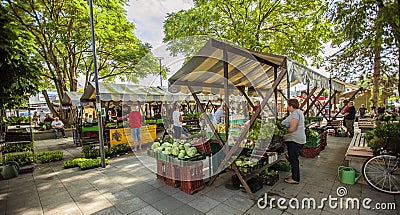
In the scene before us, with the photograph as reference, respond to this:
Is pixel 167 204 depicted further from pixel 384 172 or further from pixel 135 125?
pixel 135 125

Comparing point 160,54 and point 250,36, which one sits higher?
point 250,36

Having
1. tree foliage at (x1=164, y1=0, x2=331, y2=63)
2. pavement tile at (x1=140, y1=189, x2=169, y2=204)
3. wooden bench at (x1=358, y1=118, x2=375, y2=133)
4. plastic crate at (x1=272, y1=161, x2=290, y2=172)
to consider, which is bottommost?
pavement tile at (x1=140, y1=189, x2=169, y2=204)

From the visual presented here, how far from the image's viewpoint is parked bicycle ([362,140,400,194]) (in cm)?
331

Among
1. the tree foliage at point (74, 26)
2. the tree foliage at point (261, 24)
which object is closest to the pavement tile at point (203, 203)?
the tree foliage at point (74, 26)

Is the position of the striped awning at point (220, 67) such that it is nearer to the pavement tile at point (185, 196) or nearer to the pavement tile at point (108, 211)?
the pavement tile at point (185, 196)

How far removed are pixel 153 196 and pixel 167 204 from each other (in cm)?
45

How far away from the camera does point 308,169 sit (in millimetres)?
4691

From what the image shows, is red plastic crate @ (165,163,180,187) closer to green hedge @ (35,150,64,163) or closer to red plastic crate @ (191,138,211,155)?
red plastic crate @ (191,138,211,155)

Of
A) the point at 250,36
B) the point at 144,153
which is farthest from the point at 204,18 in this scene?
the point at 144,153

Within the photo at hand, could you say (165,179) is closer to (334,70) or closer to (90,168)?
(90,168)

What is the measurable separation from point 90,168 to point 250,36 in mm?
7257

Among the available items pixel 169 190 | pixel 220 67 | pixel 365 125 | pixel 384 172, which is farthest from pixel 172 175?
pixel 365 125

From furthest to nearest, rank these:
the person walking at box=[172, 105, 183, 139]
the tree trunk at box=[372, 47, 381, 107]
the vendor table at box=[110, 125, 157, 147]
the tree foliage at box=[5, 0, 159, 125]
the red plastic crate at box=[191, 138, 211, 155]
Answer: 1. the tree trunk at box=[372, 47, 381, 107]
2. the tree foliage at box=[5, 0, 159, 125]
3. the person walking at box=[172, 105, 183, 139]
4. the vendor table at box=[110, 125, 157, 147]
5. the red plastic crate at box=[191, 138, 211, 155]

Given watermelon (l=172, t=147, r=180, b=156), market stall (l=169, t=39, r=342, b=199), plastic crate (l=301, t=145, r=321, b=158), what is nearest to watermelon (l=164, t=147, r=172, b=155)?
watermelon (l=172, t=147, r=180, b=156)
